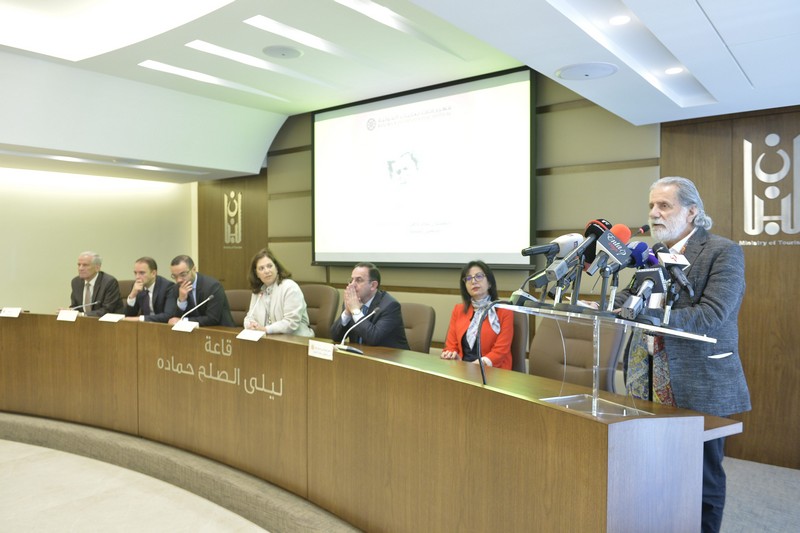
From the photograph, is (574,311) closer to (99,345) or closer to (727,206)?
(727,206)

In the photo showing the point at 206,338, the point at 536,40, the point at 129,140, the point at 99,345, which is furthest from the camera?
the point at 129,140

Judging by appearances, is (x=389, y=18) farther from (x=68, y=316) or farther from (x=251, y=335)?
(x=68, y=316)

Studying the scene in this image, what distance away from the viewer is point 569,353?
8.36 ft

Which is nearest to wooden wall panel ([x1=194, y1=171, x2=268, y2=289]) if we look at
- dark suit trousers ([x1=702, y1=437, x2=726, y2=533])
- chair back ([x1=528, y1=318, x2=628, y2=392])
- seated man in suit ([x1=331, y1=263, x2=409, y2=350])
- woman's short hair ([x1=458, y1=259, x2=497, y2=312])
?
seated man in suit ([x1=331, y1=263, x2=409, y2=350])

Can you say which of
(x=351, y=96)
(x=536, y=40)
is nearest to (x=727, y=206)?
(x=536, y=40)

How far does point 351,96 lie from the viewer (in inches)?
200

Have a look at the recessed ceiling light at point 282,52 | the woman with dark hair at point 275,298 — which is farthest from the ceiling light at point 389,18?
the woman with dark hair at point 275,298

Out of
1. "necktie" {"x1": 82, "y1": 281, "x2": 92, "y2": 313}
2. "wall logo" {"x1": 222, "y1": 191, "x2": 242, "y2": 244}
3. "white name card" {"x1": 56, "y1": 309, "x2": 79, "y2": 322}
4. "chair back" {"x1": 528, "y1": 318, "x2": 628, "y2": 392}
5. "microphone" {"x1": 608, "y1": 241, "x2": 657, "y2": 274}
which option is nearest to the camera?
"microphone" {"x1": 608, "y1": 241, "x2": 657, "y2": 274}

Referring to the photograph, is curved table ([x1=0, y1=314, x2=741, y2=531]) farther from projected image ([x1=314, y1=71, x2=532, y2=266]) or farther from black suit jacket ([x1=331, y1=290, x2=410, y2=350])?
projected image ([x1=314, y1=71, x2=532, y2=266])

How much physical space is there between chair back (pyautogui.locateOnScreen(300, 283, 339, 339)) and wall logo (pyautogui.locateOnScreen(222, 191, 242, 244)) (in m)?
2.74

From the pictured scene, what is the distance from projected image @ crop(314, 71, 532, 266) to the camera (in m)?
4.31

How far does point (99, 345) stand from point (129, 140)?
220cm

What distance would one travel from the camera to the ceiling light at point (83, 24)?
3.77 m

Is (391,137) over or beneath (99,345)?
over
